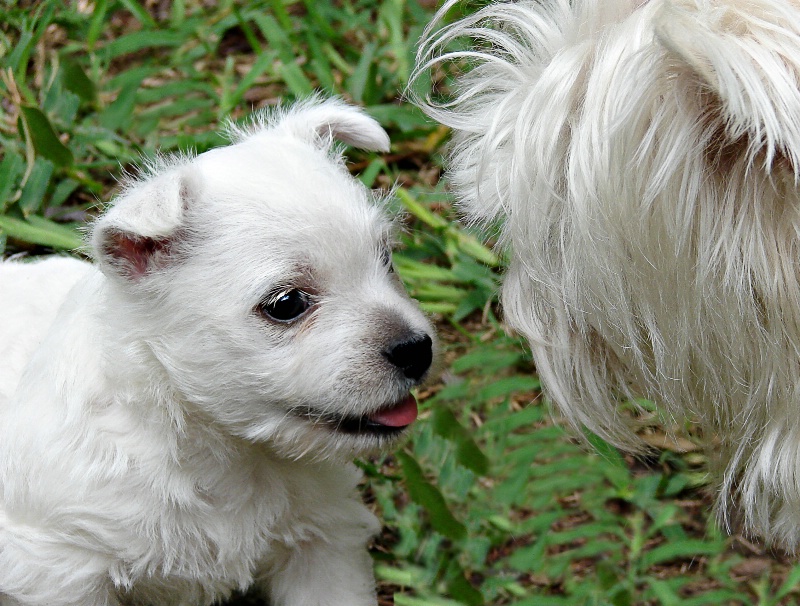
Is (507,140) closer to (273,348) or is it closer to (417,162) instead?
(273,348)

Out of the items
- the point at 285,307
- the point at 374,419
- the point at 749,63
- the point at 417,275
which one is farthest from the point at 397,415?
the point at 417,275

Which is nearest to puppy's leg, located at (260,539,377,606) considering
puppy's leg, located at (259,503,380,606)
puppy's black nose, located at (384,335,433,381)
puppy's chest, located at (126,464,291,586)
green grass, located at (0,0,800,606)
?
puppy's leg, located at (259,503,380,606)

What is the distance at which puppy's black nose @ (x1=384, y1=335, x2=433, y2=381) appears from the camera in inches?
77.3

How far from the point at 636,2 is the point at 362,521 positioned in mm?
1285

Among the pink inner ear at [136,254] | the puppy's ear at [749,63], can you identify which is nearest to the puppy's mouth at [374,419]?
the pink inner ear at [136,254]

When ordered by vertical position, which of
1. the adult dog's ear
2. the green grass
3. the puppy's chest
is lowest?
the green grass

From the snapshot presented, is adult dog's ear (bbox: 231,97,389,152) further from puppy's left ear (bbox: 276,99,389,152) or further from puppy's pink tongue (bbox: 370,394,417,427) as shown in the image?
puppy's pink tongue (bbox: 370,394,417,427)

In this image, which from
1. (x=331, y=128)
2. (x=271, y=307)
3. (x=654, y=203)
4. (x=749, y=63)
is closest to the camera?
(x=749, y=63)

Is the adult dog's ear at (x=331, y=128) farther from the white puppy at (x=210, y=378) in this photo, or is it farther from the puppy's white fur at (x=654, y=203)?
the puppy's white fur at (x=654, y=203)

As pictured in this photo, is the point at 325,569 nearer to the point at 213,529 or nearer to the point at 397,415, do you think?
the point at 213,529

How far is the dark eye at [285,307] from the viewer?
77.5 inches

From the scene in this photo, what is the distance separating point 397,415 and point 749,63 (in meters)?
0.91

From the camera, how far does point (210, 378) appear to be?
2.00 metres

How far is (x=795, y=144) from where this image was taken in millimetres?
1580
